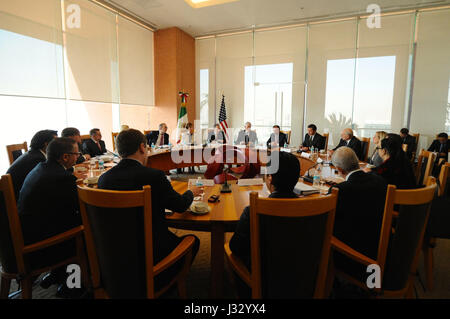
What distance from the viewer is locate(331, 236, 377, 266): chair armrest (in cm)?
140

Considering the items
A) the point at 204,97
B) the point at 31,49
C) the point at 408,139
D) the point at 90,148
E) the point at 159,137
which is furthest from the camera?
the point at 204,97

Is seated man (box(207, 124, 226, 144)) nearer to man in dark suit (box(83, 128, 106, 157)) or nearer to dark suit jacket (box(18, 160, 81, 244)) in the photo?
man in dark suit (box(83, 128, 106, 157))

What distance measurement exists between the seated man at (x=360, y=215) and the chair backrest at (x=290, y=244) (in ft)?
1.70

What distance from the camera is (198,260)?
8.54 feet

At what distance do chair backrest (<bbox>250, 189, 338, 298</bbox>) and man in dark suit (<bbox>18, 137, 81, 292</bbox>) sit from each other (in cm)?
143

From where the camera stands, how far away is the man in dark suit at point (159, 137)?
6207 mm

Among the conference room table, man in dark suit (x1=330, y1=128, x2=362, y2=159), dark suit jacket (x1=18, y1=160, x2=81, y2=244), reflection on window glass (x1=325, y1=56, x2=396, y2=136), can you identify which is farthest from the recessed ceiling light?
dark suit jacket (x1=18, y1=160, x2=81, y2=244)

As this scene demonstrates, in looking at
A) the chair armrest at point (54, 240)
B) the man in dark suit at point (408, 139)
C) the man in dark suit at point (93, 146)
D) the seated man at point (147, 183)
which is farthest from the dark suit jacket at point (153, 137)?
the man in dark suit at point (408, 139)

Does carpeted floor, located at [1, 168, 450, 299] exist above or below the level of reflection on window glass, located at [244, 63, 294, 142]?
below

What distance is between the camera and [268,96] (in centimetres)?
788

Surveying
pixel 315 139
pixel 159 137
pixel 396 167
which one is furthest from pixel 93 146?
pixel 315 139

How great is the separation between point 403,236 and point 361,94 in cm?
664

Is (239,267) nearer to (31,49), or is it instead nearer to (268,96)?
(31,49)
